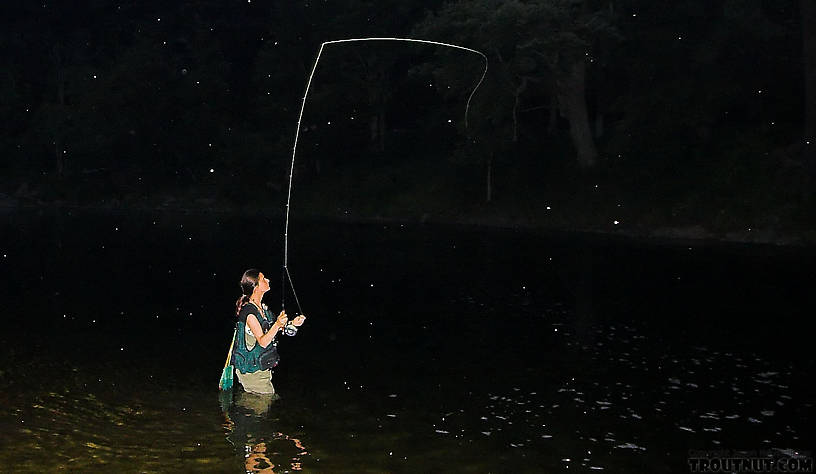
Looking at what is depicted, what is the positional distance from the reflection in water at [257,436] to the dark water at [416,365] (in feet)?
0.14

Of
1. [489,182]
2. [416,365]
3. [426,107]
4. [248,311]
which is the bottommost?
[416,365]

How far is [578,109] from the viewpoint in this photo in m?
56.3

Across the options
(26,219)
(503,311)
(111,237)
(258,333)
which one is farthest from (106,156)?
(258,333)

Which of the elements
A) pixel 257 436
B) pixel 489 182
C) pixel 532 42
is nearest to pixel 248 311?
pixel 257 436

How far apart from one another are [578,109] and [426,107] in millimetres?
22584

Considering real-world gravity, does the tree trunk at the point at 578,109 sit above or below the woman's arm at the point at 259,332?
above

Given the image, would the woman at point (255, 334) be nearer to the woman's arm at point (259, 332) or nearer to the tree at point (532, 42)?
the woman's arm at point (259, 332)

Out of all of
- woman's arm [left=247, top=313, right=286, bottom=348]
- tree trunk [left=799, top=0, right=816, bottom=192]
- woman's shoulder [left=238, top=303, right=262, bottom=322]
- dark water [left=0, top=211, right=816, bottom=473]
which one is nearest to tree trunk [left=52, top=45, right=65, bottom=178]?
dark water [left=0, top=211, right=816, bottom=473]

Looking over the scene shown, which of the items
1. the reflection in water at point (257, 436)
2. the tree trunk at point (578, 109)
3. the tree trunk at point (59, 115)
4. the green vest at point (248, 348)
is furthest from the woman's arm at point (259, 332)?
A: the tree trunk at point (59, 115)

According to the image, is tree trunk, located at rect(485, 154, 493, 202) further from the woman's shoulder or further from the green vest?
the woman's shoulder

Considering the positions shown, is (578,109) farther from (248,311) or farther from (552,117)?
(248,311)

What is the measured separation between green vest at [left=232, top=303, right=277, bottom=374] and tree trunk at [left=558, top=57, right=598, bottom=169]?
141ft

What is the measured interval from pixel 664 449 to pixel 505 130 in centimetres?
4434

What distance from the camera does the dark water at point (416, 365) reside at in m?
12.6
